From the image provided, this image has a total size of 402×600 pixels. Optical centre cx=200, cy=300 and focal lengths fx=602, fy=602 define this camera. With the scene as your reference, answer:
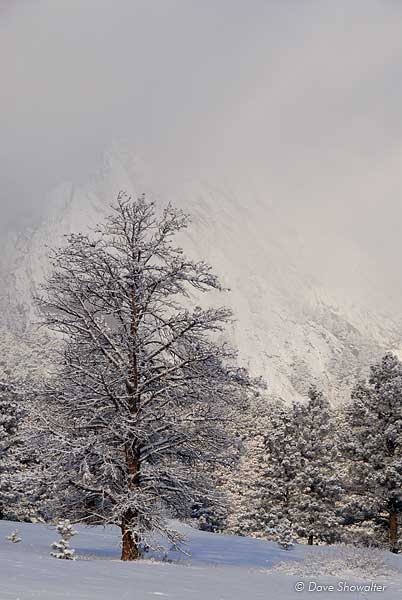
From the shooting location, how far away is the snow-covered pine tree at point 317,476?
36.4m

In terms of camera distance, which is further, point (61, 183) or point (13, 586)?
point (61, 183)

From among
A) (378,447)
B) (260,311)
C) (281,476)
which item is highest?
(260,311)

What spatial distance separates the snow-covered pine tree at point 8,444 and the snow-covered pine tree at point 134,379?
1925 centimetres

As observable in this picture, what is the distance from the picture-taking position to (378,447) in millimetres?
29578

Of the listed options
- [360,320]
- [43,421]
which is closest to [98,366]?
[43,421]

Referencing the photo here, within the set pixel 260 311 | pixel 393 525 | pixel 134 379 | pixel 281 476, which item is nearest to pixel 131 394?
pixel 134 379

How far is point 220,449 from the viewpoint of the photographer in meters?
15.0

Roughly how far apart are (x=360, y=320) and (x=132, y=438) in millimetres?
190520

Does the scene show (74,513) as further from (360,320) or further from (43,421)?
(360,320)

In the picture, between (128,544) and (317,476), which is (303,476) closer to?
(317,476)

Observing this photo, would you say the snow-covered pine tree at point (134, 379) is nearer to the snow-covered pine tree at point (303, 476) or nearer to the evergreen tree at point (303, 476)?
the snow-covered pine tree at point (303, 476)

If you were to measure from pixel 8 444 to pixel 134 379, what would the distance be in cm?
2119

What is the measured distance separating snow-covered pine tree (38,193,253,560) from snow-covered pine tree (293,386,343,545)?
22215mm

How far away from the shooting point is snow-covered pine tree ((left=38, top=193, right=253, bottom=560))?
46.6ft
